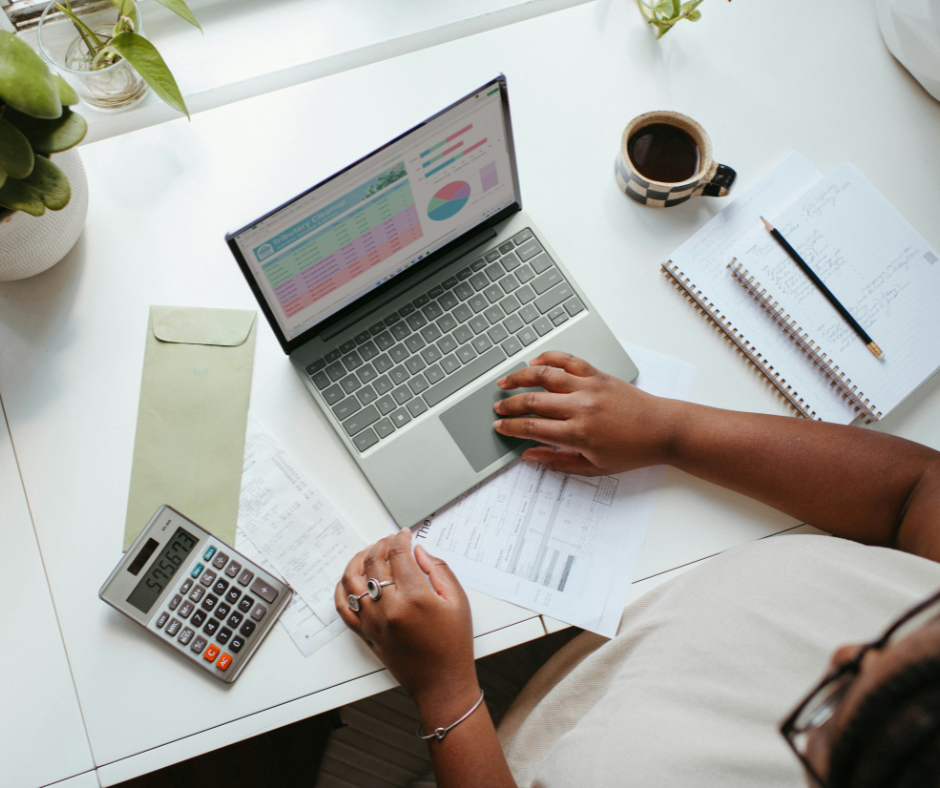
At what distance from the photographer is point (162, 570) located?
678mm

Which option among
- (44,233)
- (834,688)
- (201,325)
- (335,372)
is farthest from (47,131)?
(834,688)

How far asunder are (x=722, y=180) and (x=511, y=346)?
36 centimetres

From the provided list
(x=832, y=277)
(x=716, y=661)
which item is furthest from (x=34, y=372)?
(x=832, y=277)

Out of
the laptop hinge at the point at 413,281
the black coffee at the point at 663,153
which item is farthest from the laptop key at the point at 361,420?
the black coffee at the point at 663,153

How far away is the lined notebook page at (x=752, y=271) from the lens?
2.57ft

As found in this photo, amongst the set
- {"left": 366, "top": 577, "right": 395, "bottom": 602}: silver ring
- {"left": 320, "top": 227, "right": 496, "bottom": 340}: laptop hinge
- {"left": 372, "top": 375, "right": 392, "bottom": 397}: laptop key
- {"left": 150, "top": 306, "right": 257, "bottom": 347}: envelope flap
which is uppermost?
{"left": 150, "top": 306, "right": 257, "bottom": 347}: envelope flap

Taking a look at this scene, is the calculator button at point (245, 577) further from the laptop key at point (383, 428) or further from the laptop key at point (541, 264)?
the laptop key at point (541, 264)

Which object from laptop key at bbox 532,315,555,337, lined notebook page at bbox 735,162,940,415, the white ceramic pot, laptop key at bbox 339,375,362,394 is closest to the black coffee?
lined notebook page at bbox 735,162,940,415

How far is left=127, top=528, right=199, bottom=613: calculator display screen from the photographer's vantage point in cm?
67

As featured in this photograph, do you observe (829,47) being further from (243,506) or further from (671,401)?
(243,506)

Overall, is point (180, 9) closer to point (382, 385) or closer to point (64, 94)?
point (64, 94)

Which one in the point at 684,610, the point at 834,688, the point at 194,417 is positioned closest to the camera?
the point at 834,688

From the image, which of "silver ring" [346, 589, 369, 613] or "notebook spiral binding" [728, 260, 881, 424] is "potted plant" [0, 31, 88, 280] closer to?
"silver ring" [346, 589, 369, 613]

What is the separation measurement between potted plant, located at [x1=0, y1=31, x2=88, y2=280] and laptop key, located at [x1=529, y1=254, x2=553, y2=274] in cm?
51
